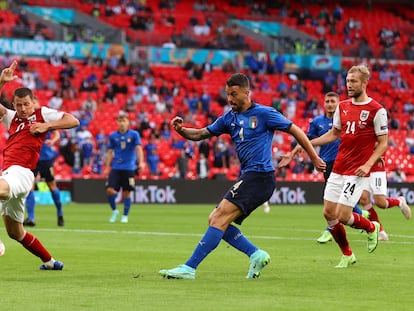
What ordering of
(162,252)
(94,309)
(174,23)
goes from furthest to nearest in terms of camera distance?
(174,23), (162,252), (94,309)

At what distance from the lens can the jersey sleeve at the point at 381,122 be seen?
42.6ft

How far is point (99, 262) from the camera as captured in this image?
13.6m

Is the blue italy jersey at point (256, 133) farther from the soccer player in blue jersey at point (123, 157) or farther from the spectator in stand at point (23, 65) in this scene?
the spectator in stand at point (23, 65)

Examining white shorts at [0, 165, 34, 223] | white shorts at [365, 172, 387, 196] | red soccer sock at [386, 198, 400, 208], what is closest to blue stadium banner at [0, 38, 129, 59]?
red soccer sock at [386, 198, 400, 208]

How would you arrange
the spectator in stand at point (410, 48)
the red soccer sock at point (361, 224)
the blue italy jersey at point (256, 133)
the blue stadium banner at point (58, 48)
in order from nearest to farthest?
1. the blue italy jersey at point (256, 133)
2. the red soccer sock at point (361, 224)
3. the blue stadium banner at point (58, 48)
4. the spectator in stand at point (410, 48)

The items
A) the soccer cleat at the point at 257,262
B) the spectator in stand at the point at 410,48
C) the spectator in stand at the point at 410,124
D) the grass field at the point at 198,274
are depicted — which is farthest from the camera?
the spectator in stand at the point at 410,48

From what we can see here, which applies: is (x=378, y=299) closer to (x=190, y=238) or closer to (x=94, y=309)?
(x=94, y=309)

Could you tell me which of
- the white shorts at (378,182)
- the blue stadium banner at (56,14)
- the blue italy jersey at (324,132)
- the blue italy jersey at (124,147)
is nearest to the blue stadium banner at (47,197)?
the blue italy jersey at (124,147)

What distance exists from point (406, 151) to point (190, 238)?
26331 millimetres

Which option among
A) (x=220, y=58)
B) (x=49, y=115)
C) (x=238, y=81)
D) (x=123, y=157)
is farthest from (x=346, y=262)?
(x=220, y=58)

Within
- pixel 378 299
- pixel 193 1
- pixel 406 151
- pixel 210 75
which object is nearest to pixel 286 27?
pixel 193 1

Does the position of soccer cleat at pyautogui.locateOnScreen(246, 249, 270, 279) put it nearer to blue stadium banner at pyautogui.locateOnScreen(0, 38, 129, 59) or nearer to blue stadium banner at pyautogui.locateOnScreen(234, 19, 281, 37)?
blue stadium banner at pyautogui.locateOnScreen(0, 38, 129, 59)

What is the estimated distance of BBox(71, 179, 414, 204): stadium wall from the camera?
115 feet

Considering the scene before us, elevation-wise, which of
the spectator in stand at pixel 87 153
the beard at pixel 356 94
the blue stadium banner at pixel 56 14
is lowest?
the spectator in stand at pixel 87 153
